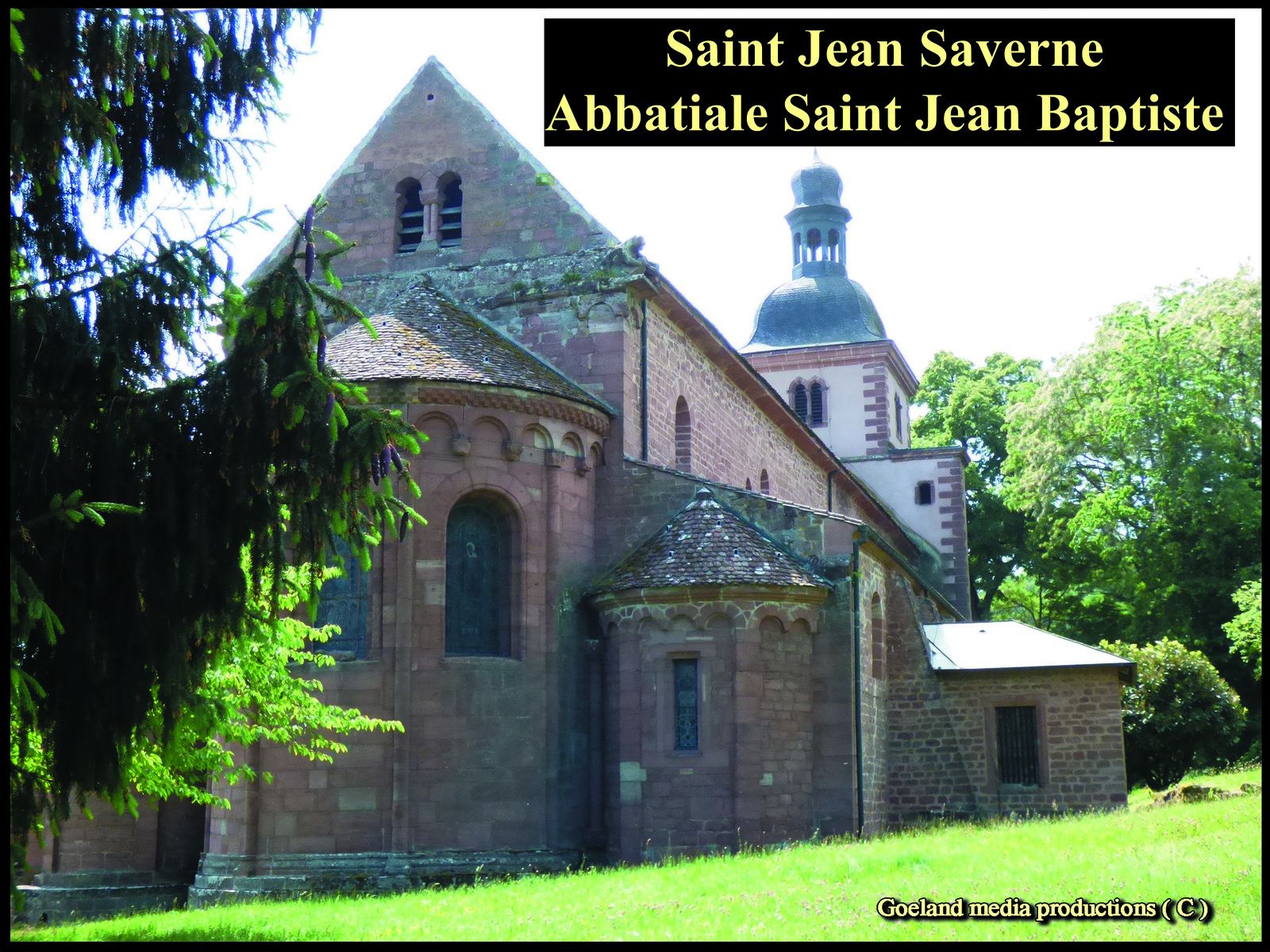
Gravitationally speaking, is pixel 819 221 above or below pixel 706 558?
above

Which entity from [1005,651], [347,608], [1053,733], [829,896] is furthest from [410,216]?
[829,896]

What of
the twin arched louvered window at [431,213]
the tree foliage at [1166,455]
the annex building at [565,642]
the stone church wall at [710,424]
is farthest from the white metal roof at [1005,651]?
the tree foliage at [1166,455]

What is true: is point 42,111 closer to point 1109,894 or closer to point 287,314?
point 287,314

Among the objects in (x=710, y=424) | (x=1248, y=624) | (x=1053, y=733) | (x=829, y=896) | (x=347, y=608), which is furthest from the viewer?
(x=1248, y=624)

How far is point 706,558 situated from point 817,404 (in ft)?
78.8

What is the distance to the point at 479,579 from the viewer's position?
18953 mm

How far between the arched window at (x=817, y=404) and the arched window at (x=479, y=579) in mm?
24107

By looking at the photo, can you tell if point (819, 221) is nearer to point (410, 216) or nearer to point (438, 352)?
point (410, 216)

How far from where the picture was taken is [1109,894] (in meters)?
10.7

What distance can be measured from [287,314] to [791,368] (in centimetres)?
3320

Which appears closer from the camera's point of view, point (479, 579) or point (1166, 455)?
point (479, 579)

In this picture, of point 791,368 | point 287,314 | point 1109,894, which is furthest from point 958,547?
point 287,314

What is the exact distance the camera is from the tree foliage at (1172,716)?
94.3 feet

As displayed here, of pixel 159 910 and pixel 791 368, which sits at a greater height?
pixel 791 368
